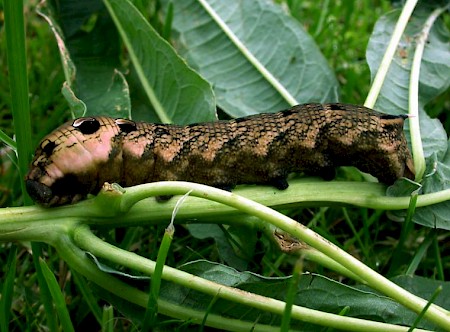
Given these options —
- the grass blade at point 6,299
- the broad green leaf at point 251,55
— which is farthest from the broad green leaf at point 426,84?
the grass blade at point 6,299

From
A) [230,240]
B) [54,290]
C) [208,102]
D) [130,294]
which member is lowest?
[230,240]

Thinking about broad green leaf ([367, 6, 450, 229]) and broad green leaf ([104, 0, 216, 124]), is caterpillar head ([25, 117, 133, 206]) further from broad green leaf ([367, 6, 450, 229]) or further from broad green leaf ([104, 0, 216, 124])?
broad green leaf ([367, 6, 450, 229])

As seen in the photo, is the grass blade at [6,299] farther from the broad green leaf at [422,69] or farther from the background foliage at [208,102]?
the broad green leaf at [422,69]

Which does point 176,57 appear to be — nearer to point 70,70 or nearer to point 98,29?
point 70,70

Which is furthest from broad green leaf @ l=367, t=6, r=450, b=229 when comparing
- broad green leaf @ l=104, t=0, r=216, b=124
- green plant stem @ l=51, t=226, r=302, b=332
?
green plant stem @ l=51, t=226, r=302, b=332

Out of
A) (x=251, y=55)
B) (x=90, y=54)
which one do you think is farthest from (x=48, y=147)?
(x=251, y=55)

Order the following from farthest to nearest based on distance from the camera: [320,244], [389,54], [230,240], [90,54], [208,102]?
1. [90,54]
2. [389,54]
3. [208,102]
4. [230,240]
5. [320,244]

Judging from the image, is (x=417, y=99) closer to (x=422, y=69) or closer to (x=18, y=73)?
(x=422, y=69)
